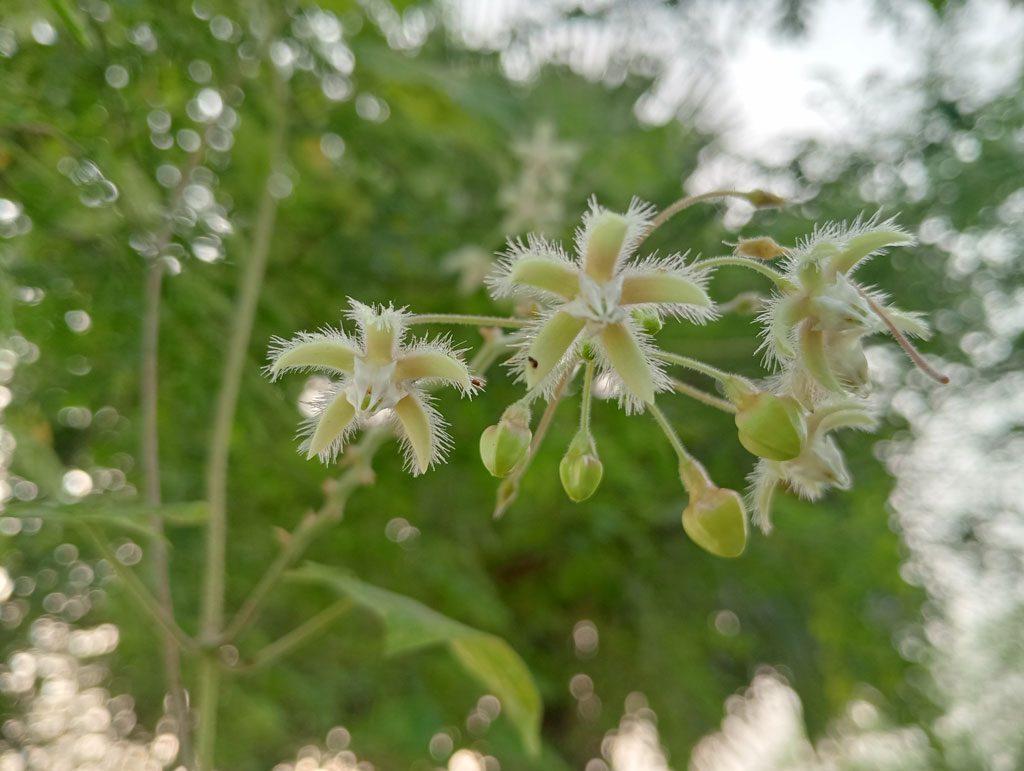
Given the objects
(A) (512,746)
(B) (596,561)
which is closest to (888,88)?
(B) (596,561)

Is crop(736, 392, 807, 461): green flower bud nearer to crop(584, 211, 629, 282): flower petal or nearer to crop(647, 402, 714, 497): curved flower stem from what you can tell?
crop(647, 402, 714, 497): curved flower stem

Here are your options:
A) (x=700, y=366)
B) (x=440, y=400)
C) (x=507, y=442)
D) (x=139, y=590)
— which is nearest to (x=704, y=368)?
(x=700, y=366)

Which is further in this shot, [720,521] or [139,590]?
[139,590]

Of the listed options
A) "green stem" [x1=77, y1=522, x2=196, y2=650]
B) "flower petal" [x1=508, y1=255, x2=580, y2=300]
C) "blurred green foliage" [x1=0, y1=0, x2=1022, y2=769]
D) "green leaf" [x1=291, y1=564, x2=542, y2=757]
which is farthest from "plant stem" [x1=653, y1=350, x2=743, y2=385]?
"green stem" [x1=77, y1=522, x2=196, y2=650]

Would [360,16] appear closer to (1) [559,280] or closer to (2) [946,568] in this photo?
(1) [559,280]

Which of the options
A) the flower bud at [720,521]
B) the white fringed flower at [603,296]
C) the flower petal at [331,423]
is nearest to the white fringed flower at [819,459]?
the flower bud at [720,521]

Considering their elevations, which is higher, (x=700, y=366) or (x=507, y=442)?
(x=700, y=366)

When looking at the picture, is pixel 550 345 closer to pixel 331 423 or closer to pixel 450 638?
pixel 331 423
